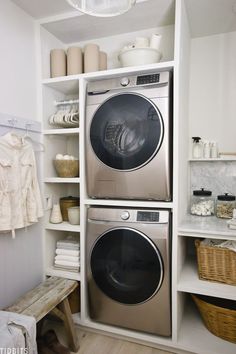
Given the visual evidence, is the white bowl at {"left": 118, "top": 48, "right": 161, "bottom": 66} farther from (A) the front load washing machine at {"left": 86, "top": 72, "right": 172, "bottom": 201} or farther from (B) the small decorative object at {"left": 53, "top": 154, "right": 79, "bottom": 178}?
(B) the small decorative object at {"left": 53, "top": 154, "right": 79, "bottom": 178}

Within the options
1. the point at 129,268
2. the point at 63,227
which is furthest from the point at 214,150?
the point at 63,227

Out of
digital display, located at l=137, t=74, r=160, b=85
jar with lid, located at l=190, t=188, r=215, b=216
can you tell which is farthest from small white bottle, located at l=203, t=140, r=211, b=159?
digital display, located at l=137, t=74, r=160, b=85

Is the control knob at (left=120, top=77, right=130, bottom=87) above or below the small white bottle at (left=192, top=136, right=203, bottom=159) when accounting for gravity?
above

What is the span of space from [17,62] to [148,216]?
142 cm

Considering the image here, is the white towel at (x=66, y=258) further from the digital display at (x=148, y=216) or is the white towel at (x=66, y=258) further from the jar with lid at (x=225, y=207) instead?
the jar with lid at (x=225, y=207)

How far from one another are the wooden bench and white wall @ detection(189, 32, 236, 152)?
160 centimetres

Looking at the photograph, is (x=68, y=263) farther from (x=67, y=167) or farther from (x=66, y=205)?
(x=67, y=167)

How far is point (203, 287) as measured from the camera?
165cm

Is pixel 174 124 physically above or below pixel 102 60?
below

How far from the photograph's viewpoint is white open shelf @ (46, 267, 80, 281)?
1.92m

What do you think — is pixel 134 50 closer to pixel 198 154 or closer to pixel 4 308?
pixel 198 154

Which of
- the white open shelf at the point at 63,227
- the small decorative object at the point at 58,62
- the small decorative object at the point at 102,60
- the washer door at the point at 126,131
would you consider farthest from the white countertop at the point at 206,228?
the small decorative object at the point at 58,62

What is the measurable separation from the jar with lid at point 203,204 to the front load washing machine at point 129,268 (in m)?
0.45

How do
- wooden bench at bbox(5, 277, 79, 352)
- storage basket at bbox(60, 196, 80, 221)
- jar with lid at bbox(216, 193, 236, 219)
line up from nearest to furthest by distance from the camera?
1. wooden bench at bbox(5, 277, 79, 352)
2. jar with lid at bbox(216, 193, 236, 219)
3. storage basket at bbox(60, 196, 80, 221)
